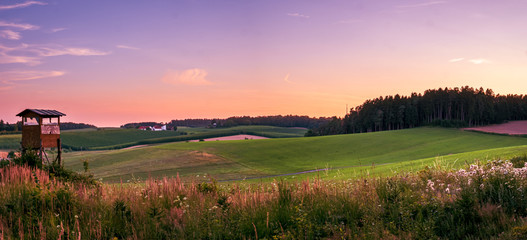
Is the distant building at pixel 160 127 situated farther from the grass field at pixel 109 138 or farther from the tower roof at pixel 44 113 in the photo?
the tower roof at pixel 44 113

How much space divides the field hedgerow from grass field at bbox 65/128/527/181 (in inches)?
1333

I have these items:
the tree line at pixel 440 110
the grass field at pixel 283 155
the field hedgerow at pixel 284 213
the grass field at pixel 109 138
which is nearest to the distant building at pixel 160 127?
the grass field at pixel 109 138

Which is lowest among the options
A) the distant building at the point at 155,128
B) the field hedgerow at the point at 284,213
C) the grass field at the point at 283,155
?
the grass field at the point at 283,155

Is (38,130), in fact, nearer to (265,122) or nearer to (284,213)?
(284,213)

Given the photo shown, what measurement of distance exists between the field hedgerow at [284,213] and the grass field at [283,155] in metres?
33.9

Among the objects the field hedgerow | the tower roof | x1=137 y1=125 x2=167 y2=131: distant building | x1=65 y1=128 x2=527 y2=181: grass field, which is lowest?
x1=65 y1=128 x2=527 y2=181: grass field

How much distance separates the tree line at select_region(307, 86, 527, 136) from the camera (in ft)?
319

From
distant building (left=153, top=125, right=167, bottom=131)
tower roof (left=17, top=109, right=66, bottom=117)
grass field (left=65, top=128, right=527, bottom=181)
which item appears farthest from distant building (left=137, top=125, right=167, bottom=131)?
tower roof (left=17, top=109, right=66, bottom=117)

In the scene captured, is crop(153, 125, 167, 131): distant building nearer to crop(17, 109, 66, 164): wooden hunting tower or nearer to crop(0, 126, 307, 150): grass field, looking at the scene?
crop(0, 126, 307, 150): grass field

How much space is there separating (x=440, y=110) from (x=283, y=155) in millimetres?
68989

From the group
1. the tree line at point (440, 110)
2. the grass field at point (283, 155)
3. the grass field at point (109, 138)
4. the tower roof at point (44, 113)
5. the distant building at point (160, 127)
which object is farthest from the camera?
the distant building at point (160, 127)

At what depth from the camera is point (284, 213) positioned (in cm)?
643

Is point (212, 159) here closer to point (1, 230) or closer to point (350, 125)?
point (1, 230)

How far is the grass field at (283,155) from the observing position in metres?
47.7
